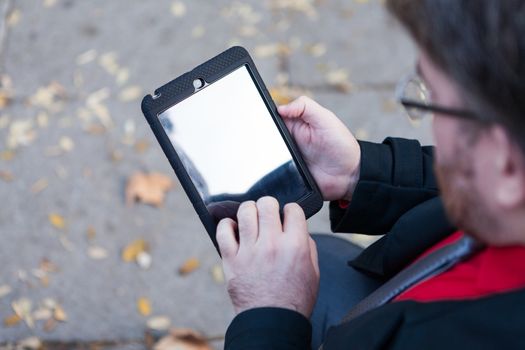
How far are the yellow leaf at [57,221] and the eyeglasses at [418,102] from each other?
170 centimetres

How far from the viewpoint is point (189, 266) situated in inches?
102

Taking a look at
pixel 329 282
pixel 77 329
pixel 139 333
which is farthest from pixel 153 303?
pixel 329 282

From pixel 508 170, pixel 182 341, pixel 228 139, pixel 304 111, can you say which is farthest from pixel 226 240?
pixel 182 341

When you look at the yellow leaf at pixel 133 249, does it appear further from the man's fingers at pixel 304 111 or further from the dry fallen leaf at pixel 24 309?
the man's fingers at pixel 304 111

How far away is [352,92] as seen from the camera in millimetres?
3203

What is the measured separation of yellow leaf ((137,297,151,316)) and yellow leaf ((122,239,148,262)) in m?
0.19

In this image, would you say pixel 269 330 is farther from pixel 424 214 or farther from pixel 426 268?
pixel 424 214

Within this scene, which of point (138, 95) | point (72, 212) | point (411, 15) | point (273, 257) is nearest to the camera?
point (411, 15)

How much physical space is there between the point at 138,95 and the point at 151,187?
550 millimetres

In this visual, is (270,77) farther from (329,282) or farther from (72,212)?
(329,282)

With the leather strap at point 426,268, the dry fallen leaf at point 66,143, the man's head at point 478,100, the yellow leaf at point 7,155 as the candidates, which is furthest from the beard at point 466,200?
the yellow leaf at point 7,155

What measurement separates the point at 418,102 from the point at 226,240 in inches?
22.4

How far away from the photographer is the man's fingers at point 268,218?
1.50m

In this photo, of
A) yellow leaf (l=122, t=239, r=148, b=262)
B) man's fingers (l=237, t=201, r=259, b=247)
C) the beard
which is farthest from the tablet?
yellow leaf (l=122, t=239, r=148, b=262)
